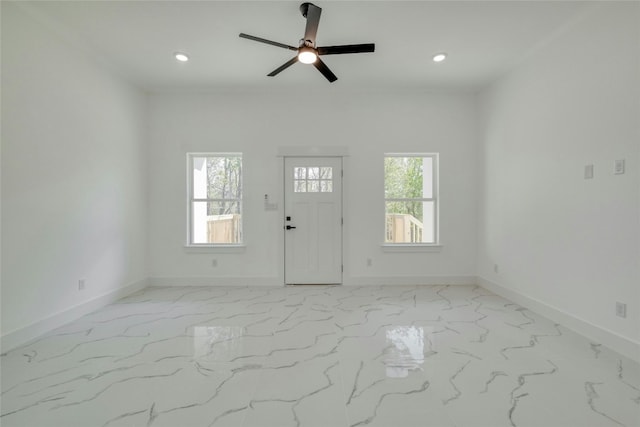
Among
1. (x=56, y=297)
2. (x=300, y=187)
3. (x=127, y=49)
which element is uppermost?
(x=127, y=49)

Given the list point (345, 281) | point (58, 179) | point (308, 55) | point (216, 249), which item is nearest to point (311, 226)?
point (345, 281)

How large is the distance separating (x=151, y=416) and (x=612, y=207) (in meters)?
3.49

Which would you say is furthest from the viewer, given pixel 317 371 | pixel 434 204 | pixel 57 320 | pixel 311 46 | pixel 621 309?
pixel 434 204

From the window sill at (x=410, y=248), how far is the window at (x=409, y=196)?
11cm

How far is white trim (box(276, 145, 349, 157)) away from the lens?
398 centimetres

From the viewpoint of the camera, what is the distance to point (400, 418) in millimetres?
1481

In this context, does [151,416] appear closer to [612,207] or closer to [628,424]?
[628,424]

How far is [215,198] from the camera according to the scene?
13.6 feet

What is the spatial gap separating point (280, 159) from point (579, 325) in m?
3.69

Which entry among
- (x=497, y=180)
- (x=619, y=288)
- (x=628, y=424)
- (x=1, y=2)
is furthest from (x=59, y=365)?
(x=497, y=180)

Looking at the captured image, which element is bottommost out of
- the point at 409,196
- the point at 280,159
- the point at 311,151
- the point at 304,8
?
the point at 409,196

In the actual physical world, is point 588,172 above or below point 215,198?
above

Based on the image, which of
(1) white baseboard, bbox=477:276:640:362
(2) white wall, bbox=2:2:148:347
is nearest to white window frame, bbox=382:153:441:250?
(1) white baseboard, bbox=477:276:640:362

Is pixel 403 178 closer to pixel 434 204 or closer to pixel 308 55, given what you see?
pixel 434 204
